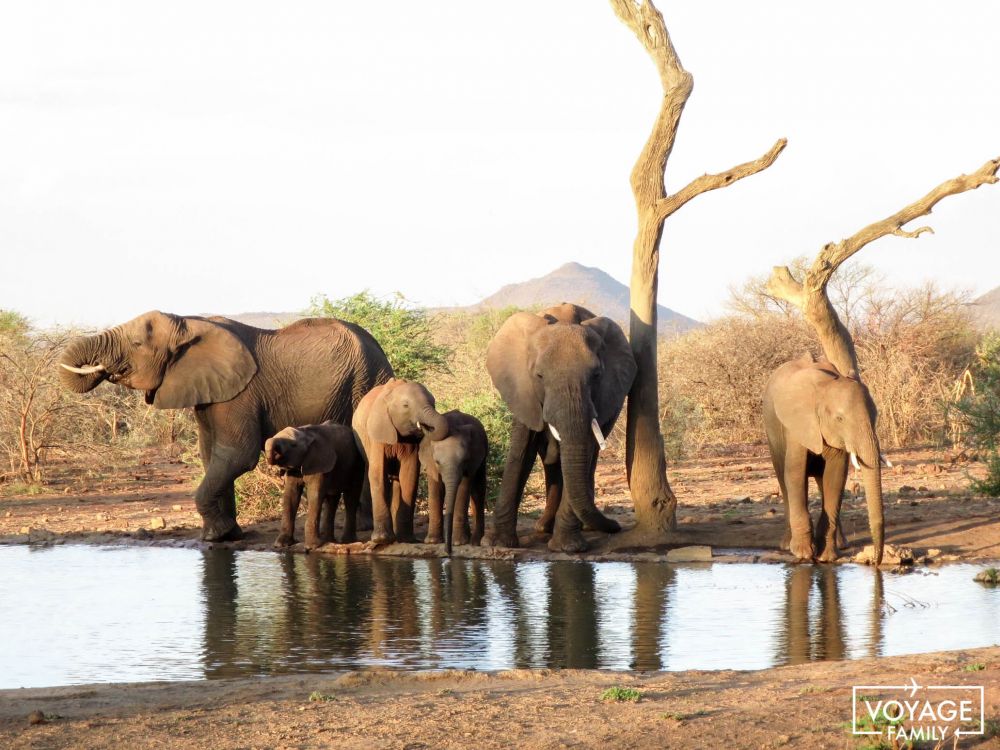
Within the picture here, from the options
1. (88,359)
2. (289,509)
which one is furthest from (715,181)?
(88,359)

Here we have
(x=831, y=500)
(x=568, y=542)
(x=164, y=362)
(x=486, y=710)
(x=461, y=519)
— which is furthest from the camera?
(x=164, y=362)

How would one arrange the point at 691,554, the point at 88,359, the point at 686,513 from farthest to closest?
the point at 686,513 < the point at 88,359 < the point at 691,554

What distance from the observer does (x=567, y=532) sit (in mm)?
13297

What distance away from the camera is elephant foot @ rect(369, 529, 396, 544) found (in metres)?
13.4

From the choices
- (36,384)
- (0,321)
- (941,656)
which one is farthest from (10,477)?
(941,656)

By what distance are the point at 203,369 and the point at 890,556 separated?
714 cm

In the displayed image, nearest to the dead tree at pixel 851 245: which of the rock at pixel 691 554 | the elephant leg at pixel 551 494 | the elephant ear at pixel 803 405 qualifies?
the elephant ear at pixel 803 405

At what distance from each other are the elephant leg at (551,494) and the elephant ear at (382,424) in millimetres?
1514

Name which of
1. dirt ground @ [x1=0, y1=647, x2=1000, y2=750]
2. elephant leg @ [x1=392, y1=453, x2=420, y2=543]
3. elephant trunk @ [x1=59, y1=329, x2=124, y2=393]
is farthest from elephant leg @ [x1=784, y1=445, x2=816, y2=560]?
elephant trunk @ [x1=59, y1=329, x2=124, y2=393]

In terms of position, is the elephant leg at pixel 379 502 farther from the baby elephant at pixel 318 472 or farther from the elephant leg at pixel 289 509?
the elephant leg at pixel 289 509

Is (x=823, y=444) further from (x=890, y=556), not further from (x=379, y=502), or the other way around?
(x=379, y=502)

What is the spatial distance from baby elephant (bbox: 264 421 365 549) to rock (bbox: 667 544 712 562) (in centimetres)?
322

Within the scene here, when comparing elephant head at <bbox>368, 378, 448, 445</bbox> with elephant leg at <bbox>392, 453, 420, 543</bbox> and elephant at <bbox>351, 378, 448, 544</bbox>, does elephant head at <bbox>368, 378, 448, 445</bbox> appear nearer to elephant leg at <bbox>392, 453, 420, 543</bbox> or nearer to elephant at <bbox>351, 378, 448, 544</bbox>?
elephant at <bbox>351, 378, 448, 544</bbox>

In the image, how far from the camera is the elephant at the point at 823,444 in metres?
11.9
